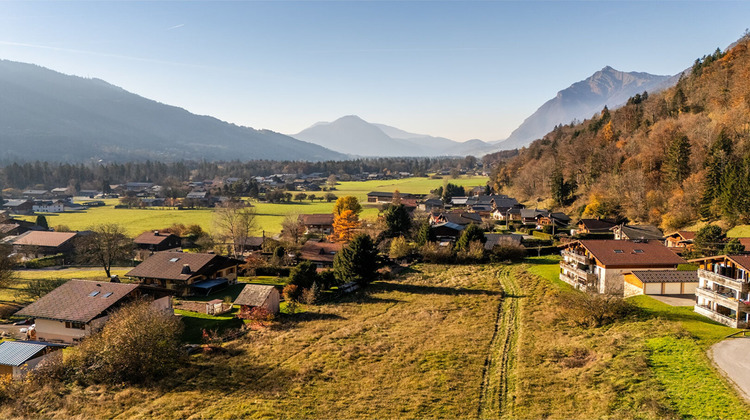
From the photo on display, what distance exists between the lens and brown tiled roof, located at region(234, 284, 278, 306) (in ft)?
117

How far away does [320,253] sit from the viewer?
56.0 metres

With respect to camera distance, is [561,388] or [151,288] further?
[151,288]

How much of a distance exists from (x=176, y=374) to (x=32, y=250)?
5170cm

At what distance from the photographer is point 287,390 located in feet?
74.8

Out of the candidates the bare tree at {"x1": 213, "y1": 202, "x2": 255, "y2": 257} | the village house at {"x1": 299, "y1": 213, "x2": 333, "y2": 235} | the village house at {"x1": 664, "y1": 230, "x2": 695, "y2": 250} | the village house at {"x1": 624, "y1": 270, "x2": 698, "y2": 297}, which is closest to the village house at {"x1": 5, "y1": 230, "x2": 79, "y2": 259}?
the bare tree at {"x1": 213, "y1": 202, "x2": 255, "y2": 257}

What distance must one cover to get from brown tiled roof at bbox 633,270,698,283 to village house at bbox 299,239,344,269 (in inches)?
1274

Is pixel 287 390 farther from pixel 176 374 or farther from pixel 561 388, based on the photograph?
pixel 561 388

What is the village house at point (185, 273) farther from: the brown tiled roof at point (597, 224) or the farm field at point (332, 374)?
the brown tiled roof at point (597, 224)

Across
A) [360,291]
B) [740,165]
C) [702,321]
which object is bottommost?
[360,291]

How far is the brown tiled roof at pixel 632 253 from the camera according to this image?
1448 inches

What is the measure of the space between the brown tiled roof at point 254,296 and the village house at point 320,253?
16588mm

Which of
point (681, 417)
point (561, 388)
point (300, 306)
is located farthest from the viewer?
point (300, 306)

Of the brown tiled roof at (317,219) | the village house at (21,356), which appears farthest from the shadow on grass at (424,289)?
the brown tiled roof at (317,219)

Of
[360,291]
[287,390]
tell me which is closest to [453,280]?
[360,291]
